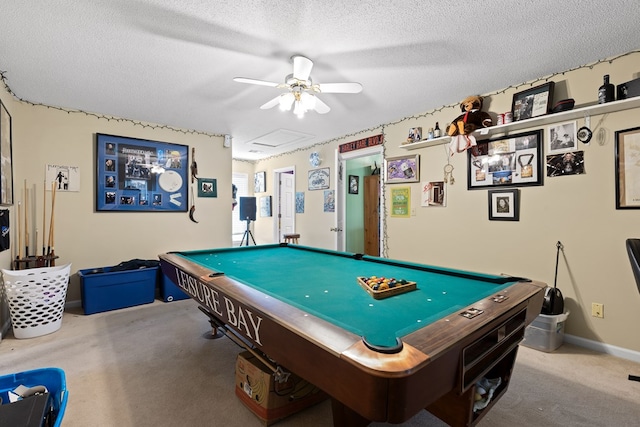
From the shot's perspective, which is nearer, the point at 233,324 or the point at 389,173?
the point at 233,324

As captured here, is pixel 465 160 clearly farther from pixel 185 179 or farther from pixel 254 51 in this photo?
pixel 185 179

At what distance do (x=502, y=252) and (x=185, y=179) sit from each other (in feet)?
12.7

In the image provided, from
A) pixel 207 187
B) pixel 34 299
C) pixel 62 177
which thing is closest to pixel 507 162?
pixel 207 187

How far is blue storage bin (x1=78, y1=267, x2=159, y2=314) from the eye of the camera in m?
3.01

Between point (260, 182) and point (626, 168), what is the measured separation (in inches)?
215

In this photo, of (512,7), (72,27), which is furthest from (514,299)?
(72,27)

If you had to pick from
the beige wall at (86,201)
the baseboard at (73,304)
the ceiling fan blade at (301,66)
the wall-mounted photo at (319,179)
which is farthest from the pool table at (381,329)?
the wall-mounted photo at (319,179)

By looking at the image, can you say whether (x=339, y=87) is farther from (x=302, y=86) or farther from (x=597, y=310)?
(x=597, y=310)

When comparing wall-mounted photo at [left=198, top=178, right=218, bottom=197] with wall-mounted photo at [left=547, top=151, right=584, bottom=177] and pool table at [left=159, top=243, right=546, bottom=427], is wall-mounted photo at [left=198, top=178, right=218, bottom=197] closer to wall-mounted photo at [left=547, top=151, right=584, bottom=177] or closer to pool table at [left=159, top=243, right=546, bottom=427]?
pool table at [left=159, top=243, right=546, bottom=427]

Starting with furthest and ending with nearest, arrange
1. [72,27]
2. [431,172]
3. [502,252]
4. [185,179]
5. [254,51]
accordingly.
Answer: [185,179] < [431,172] < [502,252] < [254,51] < [72,27]

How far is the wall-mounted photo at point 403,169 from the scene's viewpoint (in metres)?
3.37

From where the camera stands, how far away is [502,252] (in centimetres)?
269

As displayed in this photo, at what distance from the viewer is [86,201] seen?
10.9 feet

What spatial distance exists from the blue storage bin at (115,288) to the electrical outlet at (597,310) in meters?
4.24
